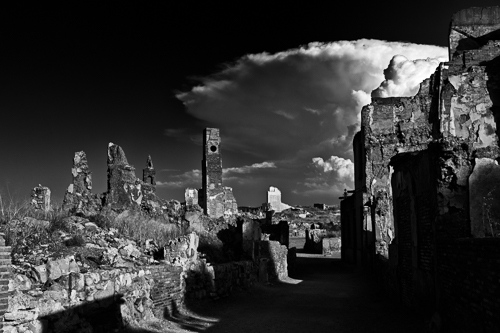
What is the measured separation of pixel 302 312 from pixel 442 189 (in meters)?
5.03

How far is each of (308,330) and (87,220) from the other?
6186mm

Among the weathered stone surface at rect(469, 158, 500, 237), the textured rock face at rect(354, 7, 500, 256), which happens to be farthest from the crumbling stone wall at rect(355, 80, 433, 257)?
the weathered stone surface at rect(469, 158, 500, 237)

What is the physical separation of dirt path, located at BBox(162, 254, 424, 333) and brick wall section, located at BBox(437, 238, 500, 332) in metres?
1.32

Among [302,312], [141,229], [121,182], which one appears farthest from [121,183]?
[302,312]

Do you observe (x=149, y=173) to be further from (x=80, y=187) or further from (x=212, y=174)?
(x=212, y=174)

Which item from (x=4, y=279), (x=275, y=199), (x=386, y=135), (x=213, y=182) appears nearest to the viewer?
(x=4, y=279)

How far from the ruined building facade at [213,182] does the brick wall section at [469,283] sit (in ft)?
111

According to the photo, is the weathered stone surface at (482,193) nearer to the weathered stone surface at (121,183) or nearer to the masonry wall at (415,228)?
the masonry wall at (415,228)

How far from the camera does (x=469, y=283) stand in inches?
269

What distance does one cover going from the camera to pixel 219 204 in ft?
138

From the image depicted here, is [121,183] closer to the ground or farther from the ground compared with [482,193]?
Result: farther from the ground

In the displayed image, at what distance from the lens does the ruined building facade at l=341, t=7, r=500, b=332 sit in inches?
283

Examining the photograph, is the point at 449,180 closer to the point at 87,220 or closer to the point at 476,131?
the point at 87,220

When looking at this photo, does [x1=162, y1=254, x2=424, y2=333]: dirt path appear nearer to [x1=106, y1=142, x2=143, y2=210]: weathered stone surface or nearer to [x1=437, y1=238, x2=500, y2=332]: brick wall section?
[x1=437, y1=238, x2=500, y2=332]: brick wall section
